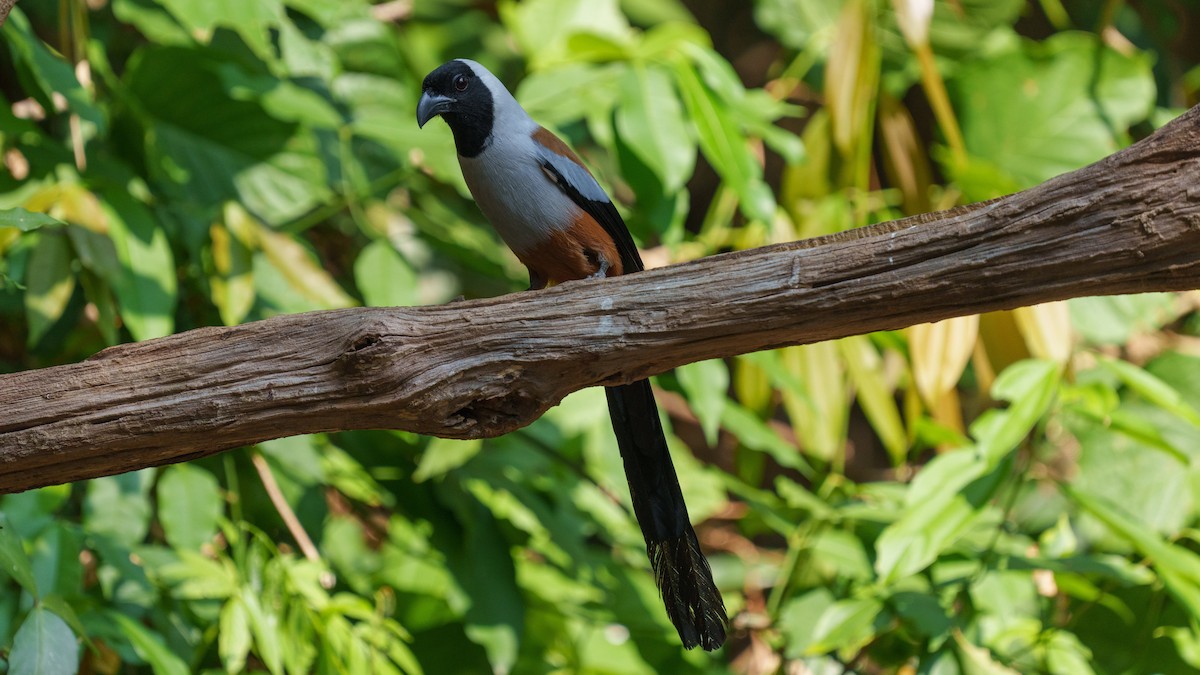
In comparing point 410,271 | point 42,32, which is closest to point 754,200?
point 410,271

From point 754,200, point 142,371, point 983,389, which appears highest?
point 142,371

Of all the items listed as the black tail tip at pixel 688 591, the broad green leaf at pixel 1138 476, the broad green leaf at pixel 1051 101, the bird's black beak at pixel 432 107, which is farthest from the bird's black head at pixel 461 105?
the broad green leaf at pixel 1051 101

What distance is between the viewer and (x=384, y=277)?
3.20 meters

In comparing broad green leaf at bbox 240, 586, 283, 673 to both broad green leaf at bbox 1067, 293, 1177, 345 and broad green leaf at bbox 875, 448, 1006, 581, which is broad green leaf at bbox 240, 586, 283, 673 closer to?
broad green leaf at bbox 875, 448, 1006, 581

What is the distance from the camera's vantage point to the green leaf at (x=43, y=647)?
6.64 feet

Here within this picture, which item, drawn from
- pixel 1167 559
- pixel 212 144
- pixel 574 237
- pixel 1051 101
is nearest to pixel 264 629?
pixel 574 237

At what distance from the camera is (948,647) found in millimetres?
2967

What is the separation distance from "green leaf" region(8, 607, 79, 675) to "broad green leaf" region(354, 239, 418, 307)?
1.30m

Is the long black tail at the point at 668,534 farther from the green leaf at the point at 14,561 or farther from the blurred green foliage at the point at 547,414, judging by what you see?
the green leaf at the point at 14,561

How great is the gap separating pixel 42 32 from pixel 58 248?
1620 millimetres

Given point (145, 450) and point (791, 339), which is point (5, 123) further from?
point (791, 339)

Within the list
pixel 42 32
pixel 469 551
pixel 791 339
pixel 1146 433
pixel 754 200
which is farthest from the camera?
pixel 42 32

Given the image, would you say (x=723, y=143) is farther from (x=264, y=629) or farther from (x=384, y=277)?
(x=264, y=629)

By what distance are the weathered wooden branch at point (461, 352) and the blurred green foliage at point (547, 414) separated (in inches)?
13.7
